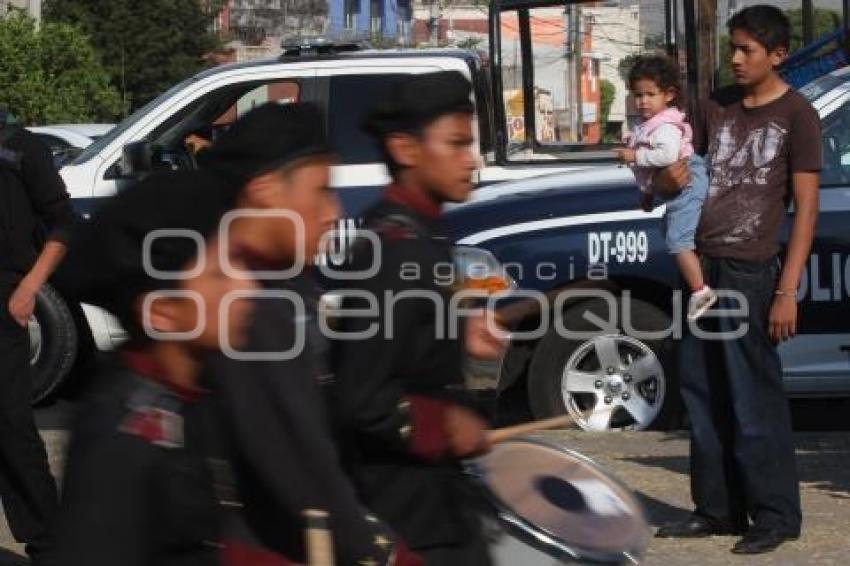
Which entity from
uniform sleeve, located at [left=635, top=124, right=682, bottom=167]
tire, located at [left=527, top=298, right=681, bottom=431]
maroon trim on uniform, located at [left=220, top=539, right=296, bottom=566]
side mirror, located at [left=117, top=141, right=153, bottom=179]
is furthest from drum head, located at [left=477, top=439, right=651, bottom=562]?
side mirror, located at [left=117, top=141, right=153, bottom=179]

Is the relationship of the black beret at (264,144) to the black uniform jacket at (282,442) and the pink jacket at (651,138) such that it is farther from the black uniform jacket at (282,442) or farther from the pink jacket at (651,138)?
the pink jacket at (651,138)

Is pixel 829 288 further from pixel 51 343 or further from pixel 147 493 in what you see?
pixel 147 493

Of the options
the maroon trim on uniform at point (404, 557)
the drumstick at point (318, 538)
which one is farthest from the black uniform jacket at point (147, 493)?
the maroon trim on uniform at point (404, 557)

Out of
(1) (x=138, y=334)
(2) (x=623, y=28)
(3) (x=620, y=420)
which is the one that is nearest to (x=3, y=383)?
(1) (x=138, y=334)

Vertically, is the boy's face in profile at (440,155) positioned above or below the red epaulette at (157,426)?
above

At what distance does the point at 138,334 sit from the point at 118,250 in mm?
150

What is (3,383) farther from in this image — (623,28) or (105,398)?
(623,28)

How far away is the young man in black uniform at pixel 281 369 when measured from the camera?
10.6ft

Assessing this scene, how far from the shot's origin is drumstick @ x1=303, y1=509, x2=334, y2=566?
3.25m

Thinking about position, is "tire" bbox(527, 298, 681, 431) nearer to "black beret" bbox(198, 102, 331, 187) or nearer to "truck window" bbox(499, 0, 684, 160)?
"truck window" bbox(499, 0, 684, 160)

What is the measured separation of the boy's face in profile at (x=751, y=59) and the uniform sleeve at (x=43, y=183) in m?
2.39

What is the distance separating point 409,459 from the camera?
3947mm

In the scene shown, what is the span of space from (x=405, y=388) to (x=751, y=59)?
328cm

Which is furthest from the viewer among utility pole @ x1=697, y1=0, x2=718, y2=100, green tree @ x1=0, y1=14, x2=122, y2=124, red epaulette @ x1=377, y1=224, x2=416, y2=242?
green tree @ x1=0, y1=14, x2=122, y2=124
